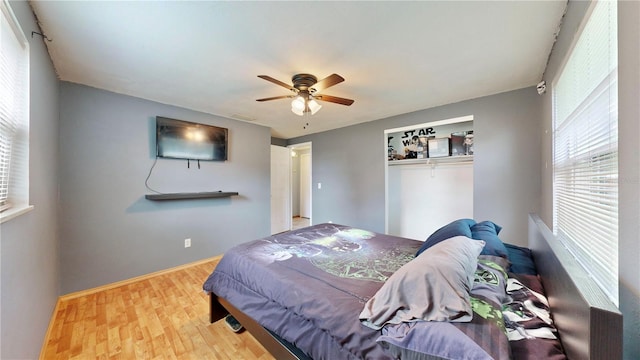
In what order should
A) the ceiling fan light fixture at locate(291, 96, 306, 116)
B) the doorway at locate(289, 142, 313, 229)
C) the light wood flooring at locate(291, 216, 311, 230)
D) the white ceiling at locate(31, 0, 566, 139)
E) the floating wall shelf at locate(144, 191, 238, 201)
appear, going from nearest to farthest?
the white ceiling at locate(31, 0, 566, 139) < the ceiling fan light fixture at locate(291, 96, 306, 116) < the floating wall shelf at locate(144, 191, 238, 201) < the light wood flooring at locate(291, 216, 311, 230) < the doorway at locate(289, 142, 313, 229)

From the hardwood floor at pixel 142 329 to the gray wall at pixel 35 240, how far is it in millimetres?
173

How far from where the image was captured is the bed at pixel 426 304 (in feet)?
2.48

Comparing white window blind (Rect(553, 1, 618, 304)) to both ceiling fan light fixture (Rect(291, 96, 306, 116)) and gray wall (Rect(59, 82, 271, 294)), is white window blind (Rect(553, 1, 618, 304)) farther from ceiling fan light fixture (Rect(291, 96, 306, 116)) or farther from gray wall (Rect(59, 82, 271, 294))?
gray wall (Rect(59, 82, 271, 294))

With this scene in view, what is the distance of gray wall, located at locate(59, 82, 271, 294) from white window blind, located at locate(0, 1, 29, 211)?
1317mm

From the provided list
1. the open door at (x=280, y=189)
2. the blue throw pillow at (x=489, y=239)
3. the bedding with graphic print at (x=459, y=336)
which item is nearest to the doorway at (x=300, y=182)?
the open door at (x=280, y=189)

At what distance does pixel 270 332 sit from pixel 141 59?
2481mm

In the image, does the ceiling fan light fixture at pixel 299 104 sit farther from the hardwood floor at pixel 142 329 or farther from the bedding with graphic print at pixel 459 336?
the hardwood floor at pixel 142 329

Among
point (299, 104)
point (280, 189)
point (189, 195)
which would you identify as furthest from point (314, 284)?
point (280, 189)

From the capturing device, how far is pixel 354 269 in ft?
5.23

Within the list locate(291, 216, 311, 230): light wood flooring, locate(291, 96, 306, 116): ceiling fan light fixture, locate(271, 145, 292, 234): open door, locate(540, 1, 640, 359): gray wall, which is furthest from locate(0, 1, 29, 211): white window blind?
locate(291, 216, 311, 230): light wood flooring

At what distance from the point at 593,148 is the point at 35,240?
3.40 meters

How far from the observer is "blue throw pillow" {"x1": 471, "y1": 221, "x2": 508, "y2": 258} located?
154 cm

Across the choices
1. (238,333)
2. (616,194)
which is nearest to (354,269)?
(238,333)

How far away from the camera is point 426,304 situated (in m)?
0.91
